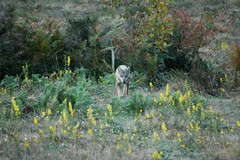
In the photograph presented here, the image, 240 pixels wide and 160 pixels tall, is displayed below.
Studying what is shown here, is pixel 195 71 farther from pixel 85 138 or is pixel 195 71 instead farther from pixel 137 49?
pixel 85 138

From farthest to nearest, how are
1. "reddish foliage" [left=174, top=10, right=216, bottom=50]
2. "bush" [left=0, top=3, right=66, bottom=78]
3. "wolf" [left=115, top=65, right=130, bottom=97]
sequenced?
"reddish foliage" [left=174, top=10, right=216, bottom=50] → "bush" [left=0, top=3, right=66, bottom=78] → "wolf" [left=115, top=65, right=130, bottom=97]

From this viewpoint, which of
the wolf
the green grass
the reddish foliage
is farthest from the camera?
the reddish foliage

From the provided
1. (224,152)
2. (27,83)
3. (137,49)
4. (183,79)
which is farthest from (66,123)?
(137,49)

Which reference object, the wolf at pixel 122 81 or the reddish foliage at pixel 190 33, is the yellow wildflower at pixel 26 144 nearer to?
the wolf at pixel 122 81

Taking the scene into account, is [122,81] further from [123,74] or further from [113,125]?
[113,125]

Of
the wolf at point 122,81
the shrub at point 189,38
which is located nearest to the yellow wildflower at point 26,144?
the wolf at point 122,81

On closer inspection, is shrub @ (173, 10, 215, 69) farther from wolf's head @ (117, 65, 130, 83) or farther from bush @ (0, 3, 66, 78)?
bush @ (0, 3, 66, 78)

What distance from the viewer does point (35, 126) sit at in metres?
8.73

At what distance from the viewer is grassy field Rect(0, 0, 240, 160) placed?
24.1 feet

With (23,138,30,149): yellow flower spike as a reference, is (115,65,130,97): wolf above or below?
below

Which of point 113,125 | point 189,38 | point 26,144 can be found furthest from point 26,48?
point 26,144

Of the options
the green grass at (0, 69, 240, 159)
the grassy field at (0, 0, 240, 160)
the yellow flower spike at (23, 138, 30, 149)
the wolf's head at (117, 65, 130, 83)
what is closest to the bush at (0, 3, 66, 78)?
the grassy field at (0, 0, 240, 160)

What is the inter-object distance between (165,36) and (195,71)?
8.69ft

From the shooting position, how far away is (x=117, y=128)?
8.58m
